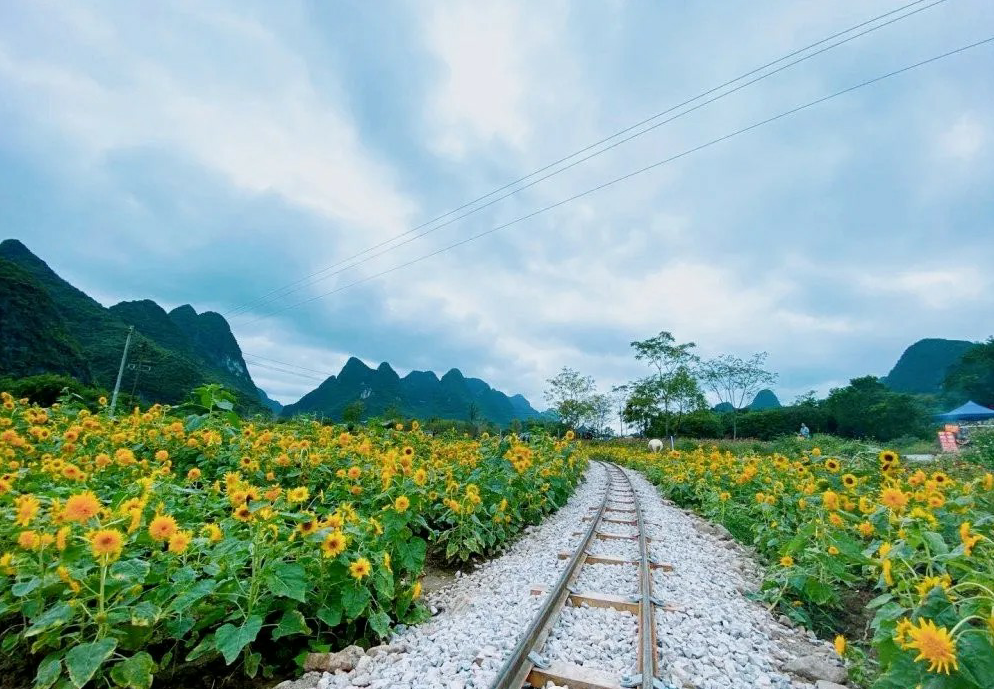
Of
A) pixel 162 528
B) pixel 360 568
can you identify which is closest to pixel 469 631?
pixel 360 568

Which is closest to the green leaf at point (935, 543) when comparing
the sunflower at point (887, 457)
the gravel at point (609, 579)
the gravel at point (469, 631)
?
the sunflower at point (887, 457)

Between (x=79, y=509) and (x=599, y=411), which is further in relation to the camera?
(x=599, y=411)

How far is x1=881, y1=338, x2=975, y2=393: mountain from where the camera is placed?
8750 cm

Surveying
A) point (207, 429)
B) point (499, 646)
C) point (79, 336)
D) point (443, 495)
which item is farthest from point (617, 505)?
point (79, 336)

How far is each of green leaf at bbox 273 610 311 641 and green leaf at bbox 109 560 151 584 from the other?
76 cm

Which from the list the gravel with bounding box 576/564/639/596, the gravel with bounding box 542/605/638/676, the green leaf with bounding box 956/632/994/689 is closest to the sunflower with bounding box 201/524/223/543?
the gravel with bounding box 542/605/638/676

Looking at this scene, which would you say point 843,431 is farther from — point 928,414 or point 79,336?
point 79,336

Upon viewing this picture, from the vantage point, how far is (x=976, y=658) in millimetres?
1602

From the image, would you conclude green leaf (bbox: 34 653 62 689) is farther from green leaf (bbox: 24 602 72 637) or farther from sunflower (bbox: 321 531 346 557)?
sunflower (bbox: 321 531 346 557)

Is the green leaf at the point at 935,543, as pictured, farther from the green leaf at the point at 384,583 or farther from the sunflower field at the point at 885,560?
the green leaf at the point at 384,583

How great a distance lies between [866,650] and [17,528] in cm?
515

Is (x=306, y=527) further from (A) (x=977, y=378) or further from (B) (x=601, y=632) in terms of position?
(A) (x=977, y=378)

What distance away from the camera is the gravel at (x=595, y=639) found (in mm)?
2910

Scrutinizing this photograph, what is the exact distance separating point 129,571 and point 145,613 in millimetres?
218
